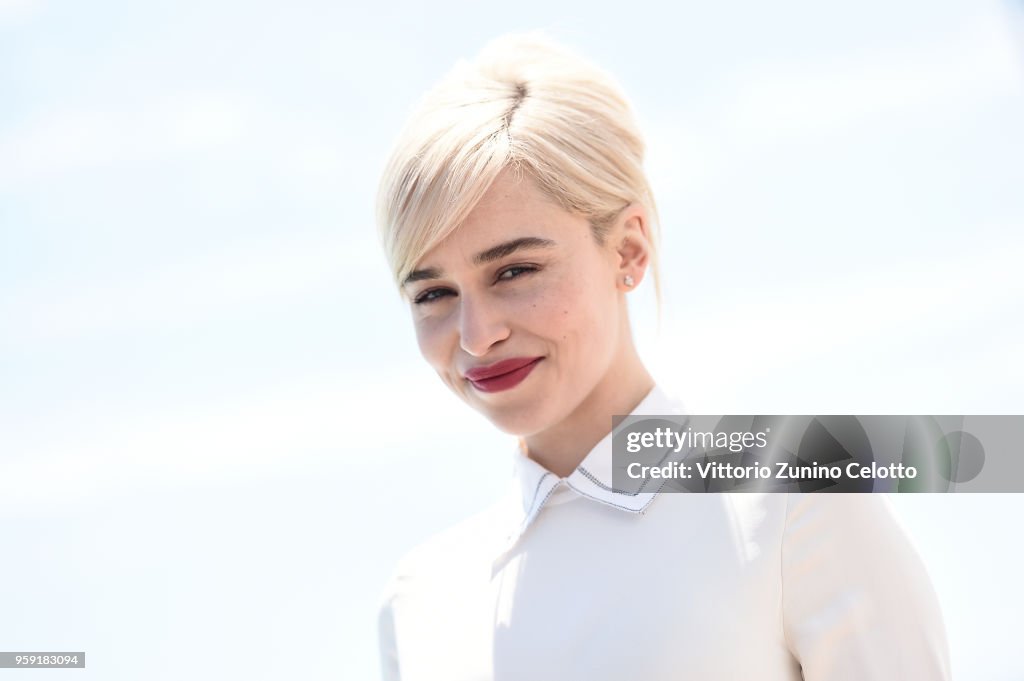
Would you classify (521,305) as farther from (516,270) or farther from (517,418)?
(517,418)

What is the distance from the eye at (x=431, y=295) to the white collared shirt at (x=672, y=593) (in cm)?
41

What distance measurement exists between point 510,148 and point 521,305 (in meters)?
0.30

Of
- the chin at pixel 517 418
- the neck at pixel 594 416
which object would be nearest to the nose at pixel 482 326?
the chin at pixel 517 418

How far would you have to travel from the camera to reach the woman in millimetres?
1909

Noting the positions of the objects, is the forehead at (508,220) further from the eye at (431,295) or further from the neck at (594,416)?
the neck at (594,416)

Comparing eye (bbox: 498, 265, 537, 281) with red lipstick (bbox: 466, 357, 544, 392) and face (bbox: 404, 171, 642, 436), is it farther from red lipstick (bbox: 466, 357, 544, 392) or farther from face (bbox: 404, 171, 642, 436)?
red lipstick (bbox: 466, 357, 544, 392)

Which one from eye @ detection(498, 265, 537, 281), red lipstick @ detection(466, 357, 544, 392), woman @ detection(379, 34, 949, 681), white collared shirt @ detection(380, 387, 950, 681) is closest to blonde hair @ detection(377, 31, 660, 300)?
woman @ detection(379, 34, 949, 681)

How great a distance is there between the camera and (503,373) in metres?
2.15

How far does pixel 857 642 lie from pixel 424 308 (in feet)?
3.22

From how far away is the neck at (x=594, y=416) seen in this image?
7.47 feet

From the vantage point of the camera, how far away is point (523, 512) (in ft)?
7.77

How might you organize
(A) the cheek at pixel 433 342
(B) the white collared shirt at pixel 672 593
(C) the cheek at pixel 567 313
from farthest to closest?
(A) the cheek at pixel 433 342 → (C) the cheek at pixel 567 313 → (B) the white collared shirt at pixel 672 593

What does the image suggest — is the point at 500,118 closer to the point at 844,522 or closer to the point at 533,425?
the point at 533,425

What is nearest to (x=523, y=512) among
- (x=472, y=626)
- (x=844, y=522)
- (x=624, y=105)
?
(x=472, y=626)
